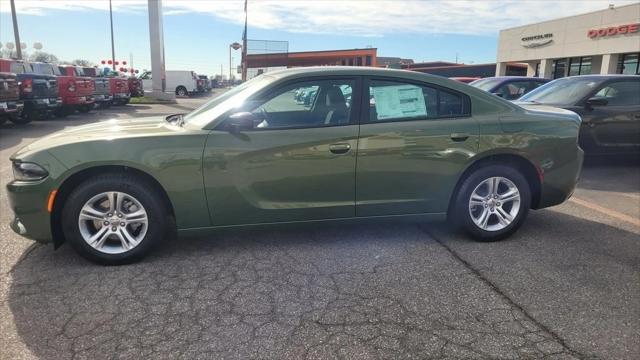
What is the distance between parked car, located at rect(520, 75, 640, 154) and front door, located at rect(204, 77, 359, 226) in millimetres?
4916

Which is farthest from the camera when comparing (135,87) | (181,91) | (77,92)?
(181,91)

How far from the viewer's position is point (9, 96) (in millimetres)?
10953

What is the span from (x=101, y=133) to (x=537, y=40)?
4091 centimetres

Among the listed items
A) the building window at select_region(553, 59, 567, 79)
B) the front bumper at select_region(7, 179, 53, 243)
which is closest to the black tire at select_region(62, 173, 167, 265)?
the front bumper at select_region(7, 179, 53, 243)

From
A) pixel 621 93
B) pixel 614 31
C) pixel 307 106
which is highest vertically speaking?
pixel 614 31

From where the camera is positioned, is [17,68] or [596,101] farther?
[17,68]

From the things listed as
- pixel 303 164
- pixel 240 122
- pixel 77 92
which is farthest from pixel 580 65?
pixel 240 122

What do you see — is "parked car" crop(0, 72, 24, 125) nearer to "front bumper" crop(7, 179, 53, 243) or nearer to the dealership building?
"front bumper" crop(7, 179, 53, 243)

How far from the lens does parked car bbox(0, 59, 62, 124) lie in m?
12.3

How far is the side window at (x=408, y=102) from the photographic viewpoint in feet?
13.1

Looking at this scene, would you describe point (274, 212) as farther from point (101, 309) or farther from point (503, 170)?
point (503, 170)

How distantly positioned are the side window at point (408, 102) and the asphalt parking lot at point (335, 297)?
114 cm

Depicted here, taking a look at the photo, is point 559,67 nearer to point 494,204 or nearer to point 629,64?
point 629,64

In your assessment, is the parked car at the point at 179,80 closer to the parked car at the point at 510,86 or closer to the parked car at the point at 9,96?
the parked car at the point at 9,96
